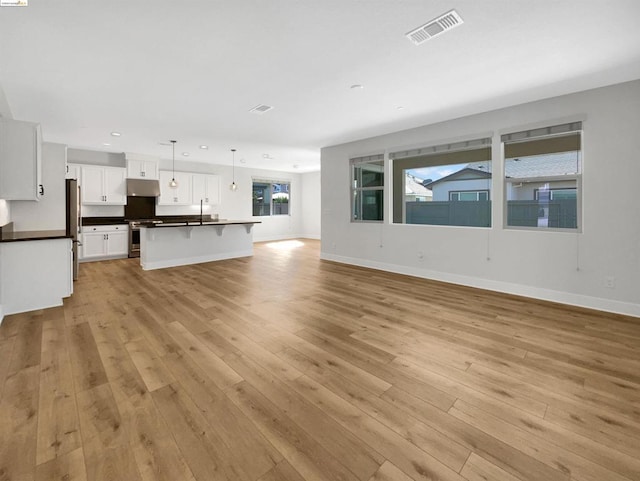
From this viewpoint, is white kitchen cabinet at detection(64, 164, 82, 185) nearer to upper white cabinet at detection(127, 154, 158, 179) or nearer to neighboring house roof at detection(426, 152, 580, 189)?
upper white cabinet at detection(127, 154, 158, 179)

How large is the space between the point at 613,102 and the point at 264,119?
Answer: 4.61 metres

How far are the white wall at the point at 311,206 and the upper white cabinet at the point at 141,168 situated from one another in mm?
5441

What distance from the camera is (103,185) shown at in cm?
734

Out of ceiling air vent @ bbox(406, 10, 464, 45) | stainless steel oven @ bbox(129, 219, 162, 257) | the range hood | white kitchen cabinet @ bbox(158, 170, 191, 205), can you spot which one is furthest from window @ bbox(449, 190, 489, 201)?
the range hood

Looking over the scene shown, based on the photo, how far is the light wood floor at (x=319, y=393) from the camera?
→ 1.49 m

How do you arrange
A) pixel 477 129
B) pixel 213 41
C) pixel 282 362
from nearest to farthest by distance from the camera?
pixel 282 362, pixel 213 41, pixel 477 129

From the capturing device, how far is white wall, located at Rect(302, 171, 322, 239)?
38.3 feet

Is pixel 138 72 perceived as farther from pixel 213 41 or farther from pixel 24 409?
pixel 24 409

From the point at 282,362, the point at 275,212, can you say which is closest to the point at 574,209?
the point at 282,362

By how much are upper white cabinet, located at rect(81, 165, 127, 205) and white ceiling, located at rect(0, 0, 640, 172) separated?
224cm

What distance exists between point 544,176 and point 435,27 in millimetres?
2898

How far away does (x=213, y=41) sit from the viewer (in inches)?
108

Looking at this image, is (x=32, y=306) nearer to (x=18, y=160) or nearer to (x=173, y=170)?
(x=18, y=160)

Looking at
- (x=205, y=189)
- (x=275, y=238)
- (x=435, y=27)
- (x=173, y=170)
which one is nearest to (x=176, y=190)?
(x=173, y=170)
